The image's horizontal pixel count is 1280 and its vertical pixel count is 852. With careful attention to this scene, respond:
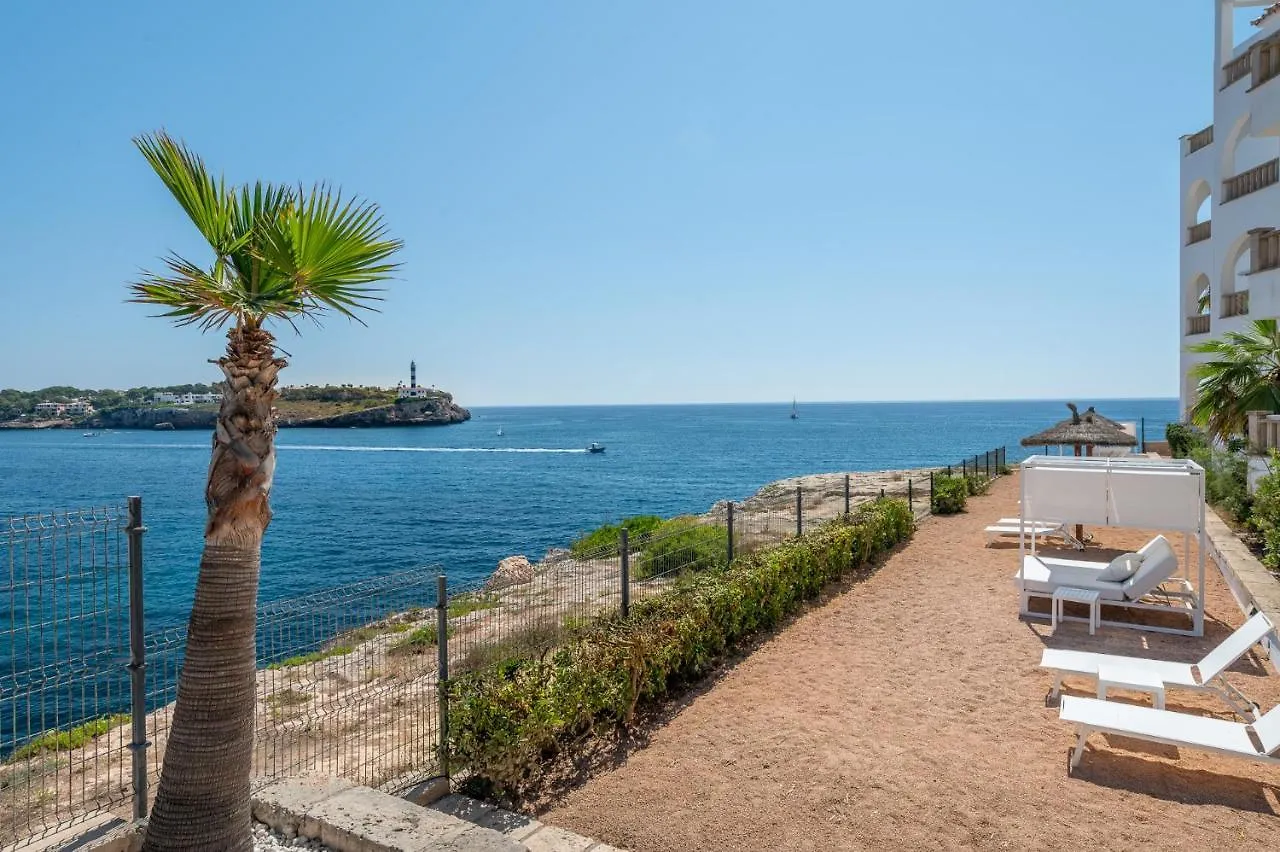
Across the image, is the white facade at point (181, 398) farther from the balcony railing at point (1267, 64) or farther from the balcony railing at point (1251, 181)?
the balcony railing at point (1267, 64)

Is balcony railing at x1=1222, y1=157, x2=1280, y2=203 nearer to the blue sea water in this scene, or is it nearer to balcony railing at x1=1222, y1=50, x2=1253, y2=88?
balcony railing at x1=1222, y1=50, x2=1253, y2=88

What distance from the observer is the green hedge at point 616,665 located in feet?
18.0

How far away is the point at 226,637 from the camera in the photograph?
150 inches

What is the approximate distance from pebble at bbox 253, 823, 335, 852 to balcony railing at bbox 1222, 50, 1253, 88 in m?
26.1

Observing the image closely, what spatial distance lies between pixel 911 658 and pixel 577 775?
4179 mm

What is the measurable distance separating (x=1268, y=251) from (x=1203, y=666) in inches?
647

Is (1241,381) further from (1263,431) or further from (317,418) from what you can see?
(317,418)

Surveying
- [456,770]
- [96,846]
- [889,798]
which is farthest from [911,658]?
[96,846]

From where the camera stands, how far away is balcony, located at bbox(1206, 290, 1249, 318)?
71.3 ft

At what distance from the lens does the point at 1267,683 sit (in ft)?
23.9

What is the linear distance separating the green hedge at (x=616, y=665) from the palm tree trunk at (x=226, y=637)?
173 centimetres

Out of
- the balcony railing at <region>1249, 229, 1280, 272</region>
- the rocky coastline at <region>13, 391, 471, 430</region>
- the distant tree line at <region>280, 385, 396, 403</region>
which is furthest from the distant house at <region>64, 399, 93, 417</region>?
the balcony railing at <region>1249, 229, 1280, 272</region>

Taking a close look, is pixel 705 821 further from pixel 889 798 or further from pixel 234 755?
pixel 234 755

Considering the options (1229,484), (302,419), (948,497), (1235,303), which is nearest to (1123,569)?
(1229,484)
